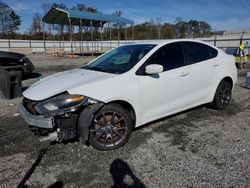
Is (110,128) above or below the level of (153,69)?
below

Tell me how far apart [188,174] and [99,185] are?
1.14m

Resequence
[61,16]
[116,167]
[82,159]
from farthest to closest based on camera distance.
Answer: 1. [61,16]
2. [82,159]
3. [116,167]

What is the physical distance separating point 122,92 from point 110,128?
593mm

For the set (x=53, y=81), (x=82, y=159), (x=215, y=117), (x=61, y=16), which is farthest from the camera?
(x=61, y=16)

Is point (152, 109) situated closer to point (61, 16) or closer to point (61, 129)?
point (61, 129)

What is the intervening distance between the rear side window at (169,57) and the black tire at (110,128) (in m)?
1.06

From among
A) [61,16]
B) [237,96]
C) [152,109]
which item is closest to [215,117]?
[152,109]

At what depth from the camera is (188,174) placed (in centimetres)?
311

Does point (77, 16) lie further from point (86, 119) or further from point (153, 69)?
point (86, 119)

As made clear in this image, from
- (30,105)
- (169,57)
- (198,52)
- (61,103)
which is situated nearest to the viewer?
(61,103)

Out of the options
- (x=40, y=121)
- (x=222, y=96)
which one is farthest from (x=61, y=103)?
(x=222, y=96)

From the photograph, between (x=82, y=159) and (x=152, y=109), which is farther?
(x=152, y=109)

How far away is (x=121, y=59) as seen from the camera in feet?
15.3

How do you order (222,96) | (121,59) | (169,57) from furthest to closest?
(222,96) < (121,59) < (169,57)
